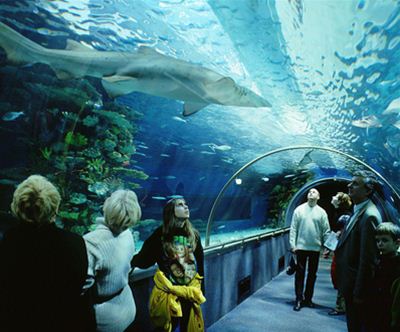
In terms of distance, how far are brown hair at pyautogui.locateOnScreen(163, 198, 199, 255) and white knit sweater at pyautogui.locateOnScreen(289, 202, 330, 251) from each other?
3556 mm

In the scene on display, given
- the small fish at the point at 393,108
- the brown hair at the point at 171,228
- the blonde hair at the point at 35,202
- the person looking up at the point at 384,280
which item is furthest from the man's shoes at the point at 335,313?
the blonde hair at the point at 35,202

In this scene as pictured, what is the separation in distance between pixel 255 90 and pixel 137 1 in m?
2.03

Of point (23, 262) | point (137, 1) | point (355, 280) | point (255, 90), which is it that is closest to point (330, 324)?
point (355, 280)

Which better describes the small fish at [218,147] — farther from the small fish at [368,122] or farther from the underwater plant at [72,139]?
the small fish at [368,122]

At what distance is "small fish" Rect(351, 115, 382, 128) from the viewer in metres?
5.54

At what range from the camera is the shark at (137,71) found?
3.80 m

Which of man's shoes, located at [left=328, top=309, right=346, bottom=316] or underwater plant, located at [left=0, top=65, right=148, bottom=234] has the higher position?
underwater plant, located at [left=0, top=65, right=148, bottom=234]

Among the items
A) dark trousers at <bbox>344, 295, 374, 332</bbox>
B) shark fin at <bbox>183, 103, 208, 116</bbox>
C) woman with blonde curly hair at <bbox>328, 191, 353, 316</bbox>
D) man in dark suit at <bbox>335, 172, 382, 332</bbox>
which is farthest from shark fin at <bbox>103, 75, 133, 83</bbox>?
woman with blonde curly hair at <bbox>328, 191, 353, 316</bbox>

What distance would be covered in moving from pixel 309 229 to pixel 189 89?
10.8ft

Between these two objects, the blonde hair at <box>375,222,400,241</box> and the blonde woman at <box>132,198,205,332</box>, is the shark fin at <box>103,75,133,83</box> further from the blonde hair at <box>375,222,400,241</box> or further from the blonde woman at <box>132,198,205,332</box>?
the blonde hair at <box>375,222,400,241</box>

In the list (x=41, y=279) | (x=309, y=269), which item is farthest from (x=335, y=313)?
(x=41, y=279)

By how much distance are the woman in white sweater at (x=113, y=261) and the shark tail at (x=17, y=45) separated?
7.67 feet

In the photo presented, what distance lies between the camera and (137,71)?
13.7 feet

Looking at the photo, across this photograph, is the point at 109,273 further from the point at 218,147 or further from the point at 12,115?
the point at 218,147
